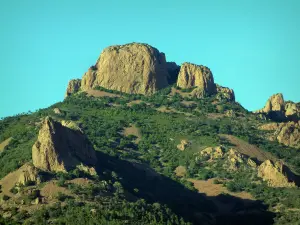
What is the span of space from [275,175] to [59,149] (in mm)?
46506

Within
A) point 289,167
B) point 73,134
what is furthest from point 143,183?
point 289,167

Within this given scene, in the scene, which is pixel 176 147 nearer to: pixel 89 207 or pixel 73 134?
pixel 73 134

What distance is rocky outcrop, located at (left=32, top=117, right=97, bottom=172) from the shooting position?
138375 mm

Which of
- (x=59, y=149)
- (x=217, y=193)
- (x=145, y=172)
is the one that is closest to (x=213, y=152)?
(x=217, y=193)

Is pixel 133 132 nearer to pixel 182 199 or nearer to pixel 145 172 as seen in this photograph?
pixel 145 172

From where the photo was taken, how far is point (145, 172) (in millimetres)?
169000

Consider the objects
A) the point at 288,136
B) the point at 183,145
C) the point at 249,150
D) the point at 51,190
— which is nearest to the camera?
the point at 51,190

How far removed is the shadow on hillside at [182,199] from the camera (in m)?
148

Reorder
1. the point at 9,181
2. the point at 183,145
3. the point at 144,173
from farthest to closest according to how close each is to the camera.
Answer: the point at 183,145 < the point at 144,173 < the point at 9,181

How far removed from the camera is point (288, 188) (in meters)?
160

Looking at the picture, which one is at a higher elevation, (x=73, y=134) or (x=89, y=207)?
(x=73, y=134)

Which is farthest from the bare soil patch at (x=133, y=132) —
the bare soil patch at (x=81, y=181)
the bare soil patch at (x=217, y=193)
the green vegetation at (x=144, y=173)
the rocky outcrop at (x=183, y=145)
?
the bare soil patch at (x=81, y=181)

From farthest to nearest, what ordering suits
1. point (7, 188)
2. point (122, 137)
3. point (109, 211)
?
point (122, 137) → point (7, 188) → point (109, 211)

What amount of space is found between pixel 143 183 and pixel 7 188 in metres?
35.9
